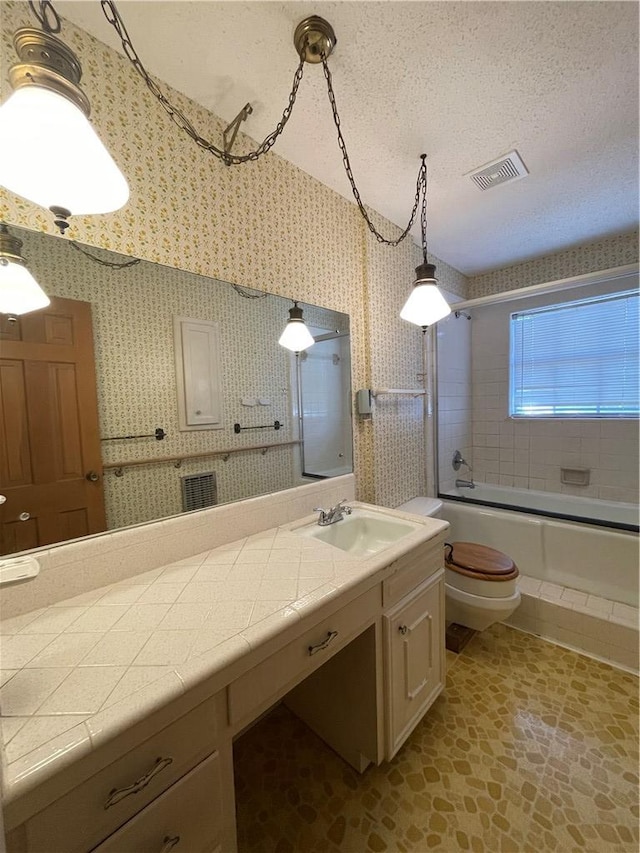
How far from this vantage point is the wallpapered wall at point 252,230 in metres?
0.97

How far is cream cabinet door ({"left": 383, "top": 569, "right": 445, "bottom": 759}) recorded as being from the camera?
112 centimetres

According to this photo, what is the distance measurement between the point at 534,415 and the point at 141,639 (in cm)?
308

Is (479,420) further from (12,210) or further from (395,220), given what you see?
(12,210)

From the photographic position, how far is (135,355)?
104 cm

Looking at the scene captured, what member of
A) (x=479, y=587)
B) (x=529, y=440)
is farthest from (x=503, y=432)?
(x=479, y=587)

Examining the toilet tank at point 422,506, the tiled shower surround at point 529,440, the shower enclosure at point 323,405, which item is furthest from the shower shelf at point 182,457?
the tiled shower surround at point 529,440

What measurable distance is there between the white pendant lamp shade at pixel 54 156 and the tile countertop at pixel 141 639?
0.94 metres

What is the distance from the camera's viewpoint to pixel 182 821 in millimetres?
623

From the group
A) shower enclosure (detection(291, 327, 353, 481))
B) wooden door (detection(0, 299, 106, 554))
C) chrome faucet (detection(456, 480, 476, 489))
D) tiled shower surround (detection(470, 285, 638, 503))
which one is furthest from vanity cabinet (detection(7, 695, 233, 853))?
tiled shower surround (detection(470, 285, 638, 503))

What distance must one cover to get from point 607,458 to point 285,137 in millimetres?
2936

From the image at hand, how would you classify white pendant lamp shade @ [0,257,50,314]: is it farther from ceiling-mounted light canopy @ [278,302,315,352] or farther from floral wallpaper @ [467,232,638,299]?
floral wallpaper @ [467,232,638,299]

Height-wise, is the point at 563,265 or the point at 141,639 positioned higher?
the point at 563,265

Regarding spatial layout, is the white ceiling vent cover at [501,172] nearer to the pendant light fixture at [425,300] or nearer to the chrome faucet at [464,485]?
the pendant light fixture at [425,300]

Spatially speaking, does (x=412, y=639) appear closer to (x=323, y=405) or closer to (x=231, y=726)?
(x=231, y=726)
